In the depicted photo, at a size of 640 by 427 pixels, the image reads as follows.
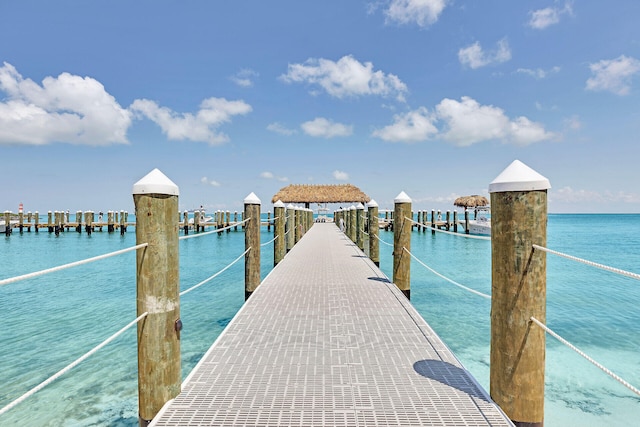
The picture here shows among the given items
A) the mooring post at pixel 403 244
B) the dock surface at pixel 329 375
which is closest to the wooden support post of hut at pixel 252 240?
the dock surface at pixel 329 375

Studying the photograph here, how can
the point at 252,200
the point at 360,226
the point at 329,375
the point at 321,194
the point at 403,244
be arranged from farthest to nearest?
the point at 321,194, the point at 360,226, the point at 403,244, the point at 252,200, the point at 329,375

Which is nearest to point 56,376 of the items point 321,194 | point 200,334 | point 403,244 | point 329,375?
point 329,375

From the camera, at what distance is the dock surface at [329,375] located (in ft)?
7.54

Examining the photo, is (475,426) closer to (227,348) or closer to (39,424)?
(227,348)

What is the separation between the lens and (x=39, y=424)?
4363 mm

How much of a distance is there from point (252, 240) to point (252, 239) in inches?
0.7

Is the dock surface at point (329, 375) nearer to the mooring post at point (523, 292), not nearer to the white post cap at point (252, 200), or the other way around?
the mooring post at point (523, 292)

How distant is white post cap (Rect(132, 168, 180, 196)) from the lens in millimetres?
2432

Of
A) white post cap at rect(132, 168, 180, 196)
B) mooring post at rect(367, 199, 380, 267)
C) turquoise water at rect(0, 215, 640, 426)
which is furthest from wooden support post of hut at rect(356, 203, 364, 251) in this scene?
Answer: white post cap at rect(132, 168, 180, 196)

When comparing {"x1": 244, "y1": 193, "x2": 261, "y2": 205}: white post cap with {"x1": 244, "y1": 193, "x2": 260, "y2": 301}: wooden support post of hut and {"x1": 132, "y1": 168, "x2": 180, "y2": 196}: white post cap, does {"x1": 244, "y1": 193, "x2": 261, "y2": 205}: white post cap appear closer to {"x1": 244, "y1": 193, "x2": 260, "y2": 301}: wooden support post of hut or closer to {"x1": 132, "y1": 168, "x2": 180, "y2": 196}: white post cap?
{"x1": 244, "y1": 193, "x2": 260, "y2": 301}: wooden support post of hut

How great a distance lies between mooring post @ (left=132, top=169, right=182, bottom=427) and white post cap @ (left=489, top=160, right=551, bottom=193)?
2223mm

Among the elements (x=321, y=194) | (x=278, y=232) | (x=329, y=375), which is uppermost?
(x=321, y=194)

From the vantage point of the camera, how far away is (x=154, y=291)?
2471mm

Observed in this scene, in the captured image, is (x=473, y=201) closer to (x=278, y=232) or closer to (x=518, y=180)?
(x=278, y=232)
